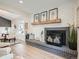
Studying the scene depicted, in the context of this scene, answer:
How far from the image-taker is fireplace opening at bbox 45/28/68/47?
19.2 ft

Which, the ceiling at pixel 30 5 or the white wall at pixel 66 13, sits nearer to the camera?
the white wall at pixel 66 13

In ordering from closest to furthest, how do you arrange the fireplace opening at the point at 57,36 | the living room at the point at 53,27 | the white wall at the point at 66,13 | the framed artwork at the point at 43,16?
the living room at the point at 53,27, the white wall at the point at 66,13, the fireplace opening at the point at 57,36, the framed artwork at the point at 43,16

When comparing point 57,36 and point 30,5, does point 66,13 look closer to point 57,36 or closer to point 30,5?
point 57,36

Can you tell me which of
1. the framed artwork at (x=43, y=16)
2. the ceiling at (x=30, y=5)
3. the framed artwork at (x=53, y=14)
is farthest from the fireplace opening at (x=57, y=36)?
the ceiling at (x=30, y=5)

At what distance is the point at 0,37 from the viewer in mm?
10969

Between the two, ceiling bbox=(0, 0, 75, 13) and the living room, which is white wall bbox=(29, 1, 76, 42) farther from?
ceiling bbox=(0, 0, 75, 13)

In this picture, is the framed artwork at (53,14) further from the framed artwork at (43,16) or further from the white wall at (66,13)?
the framed artwork at (43,16)

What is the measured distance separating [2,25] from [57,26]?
33.5ft

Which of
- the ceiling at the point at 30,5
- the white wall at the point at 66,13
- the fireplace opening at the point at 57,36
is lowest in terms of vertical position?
the fireplace opening at the point at 57,36

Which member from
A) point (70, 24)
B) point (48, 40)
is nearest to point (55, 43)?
point (48, 40)

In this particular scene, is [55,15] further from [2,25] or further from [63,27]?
[2,25]

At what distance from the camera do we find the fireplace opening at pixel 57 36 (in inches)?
230

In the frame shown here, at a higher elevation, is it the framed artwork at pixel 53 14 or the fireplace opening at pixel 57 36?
the framed artwork at pixel 53 14

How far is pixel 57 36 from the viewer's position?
20.8 ft
